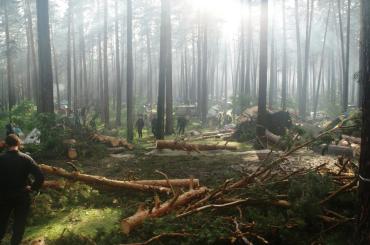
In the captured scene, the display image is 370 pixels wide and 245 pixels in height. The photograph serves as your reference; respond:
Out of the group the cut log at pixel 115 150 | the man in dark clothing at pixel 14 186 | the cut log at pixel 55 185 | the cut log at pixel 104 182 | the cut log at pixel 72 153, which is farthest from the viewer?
the cut log at pixel 115 150

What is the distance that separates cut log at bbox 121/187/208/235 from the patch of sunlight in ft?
1.62

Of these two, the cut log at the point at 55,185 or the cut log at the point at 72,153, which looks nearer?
the cut log at the point at 55,185

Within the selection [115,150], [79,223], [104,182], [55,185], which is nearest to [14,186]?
[79,223]

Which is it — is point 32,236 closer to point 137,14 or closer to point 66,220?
point 66,220

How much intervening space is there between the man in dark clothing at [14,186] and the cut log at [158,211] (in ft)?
4.88

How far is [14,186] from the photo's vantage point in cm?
537

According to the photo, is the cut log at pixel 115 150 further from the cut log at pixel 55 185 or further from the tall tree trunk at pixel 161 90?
the cut log at pixel 55 185

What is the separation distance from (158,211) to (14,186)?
2.26 meters

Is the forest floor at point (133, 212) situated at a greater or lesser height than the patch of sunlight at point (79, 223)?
greater

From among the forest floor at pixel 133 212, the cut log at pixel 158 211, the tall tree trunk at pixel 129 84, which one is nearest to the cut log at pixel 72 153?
the forest floor at pixel 133 212

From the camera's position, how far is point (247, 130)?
57.1 ft

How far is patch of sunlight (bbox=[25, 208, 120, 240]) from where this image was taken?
6.20 meters

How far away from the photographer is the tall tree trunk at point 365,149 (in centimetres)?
436

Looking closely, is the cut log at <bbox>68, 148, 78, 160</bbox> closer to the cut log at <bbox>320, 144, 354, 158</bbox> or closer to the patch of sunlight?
the patch of sunlight
